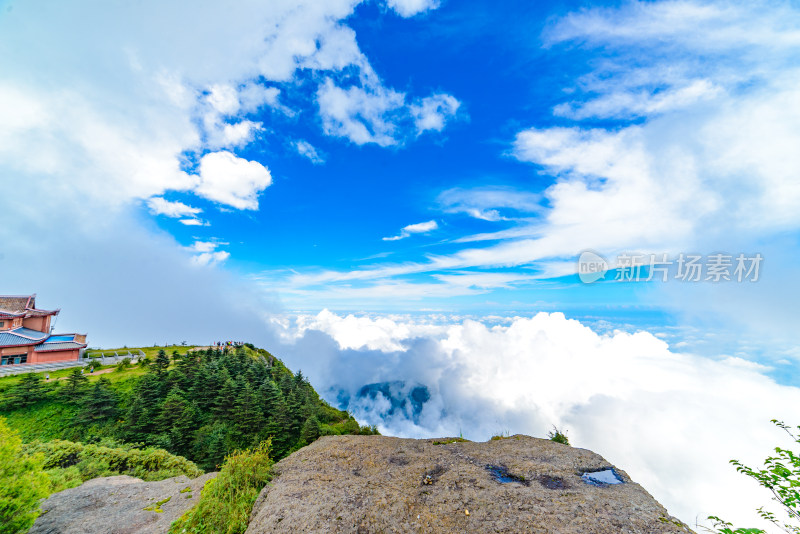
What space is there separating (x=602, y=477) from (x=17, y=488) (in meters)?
26.1

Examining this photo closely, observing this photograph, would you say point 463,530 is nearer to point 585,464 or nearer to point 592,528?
point 592,528

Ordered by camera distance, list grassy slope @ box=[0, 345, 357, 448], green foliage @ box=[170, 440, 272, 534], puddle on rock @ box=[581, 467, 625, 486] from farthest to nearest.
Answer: grassy slope @ box=[0, 345, 357, 448], puddle on rock @ box=[581, 467, 625, 486], green foliage @ box=[170, 440, 272, 534]

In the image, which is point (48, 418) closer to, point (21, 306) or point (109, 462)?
point (109, 462)

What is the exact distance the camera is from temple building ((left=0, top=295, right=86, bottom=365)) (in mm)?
34656

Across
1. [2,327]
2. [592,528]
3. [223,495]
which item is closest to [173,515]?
[223,495]

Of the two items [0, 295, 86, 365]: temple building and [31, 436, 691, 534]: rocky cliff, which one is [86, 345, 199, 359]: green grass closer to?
[0, 295, 86, 365]: temple building

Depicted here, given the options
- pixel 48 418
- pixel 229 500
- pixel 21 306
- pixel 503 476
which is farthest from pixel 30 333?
pixel 503 476

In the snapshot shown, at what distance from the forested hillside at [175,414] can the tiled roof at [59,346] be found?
860cm

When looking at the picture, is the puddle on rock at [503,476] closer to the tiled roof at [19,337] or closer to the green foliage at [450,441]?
the green foliage at [450,441]

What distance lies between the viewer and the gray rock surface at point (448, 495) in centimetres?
1012

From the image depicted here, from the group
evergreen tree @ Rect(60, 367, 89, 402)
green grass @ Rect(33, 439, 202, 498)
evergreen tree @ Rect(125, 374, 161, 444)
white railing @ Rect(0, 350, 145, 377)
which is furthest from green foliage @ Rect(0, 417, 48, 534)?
white railing @ Rect(0, 350, 145, 377)

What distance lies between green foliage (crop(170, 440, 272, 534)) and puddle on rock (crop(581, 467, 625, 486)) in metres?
15.7

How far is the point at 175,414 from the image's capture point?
23906mm

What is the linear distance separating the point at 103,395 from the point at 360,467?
1030 inches
